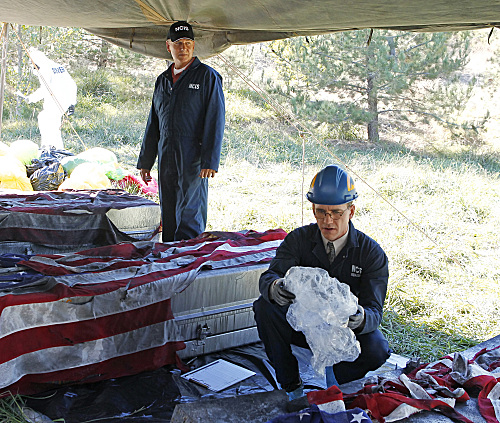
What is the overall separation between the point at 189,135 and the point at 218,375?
1946 millimetres

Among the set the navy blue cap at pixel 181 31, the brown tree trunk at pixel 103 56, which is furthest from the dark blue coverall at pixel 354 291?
the brown tree trunk at pixel 103 56

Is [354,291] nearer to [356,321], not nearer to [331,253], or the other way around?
[331,253]

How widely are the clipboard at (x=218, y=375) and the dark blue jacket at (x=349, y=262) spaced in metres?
0.50

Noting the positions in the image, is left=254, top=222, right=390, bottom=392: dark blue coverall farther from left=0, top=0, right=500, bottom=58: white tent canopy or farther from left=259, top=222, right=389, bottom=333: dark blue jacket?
left=0, top=0, right=500, bottom=58: white tent canopy

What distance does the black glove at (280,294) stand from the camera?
2.17 meters

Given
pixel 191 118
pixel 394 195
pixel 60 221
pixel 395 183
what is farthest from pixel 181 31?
pixel 395 183

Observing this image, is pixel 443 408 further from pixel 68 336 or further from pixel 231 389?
pixel 68 336

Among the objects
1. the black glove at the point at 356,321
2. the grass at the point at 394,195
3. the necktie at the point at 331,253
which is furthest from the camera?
the grass at the point at 394,195

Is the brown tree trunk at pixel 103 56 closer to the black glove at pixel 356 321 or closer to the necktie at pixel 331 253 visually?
the necktie at pixel 331 253

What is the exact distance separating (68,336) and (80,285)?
26 cm

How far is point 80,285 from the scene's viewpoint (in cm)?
253

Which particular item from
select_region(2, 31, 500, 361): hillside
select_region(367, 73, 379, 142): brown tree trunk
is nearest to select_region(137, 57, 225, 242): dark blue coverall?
select_region(2, 31, 500, 361): hillside

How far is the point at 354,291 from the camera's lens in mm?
2381

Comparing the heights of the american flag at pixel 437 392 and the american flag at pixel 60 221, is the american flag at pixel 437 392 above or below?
below
